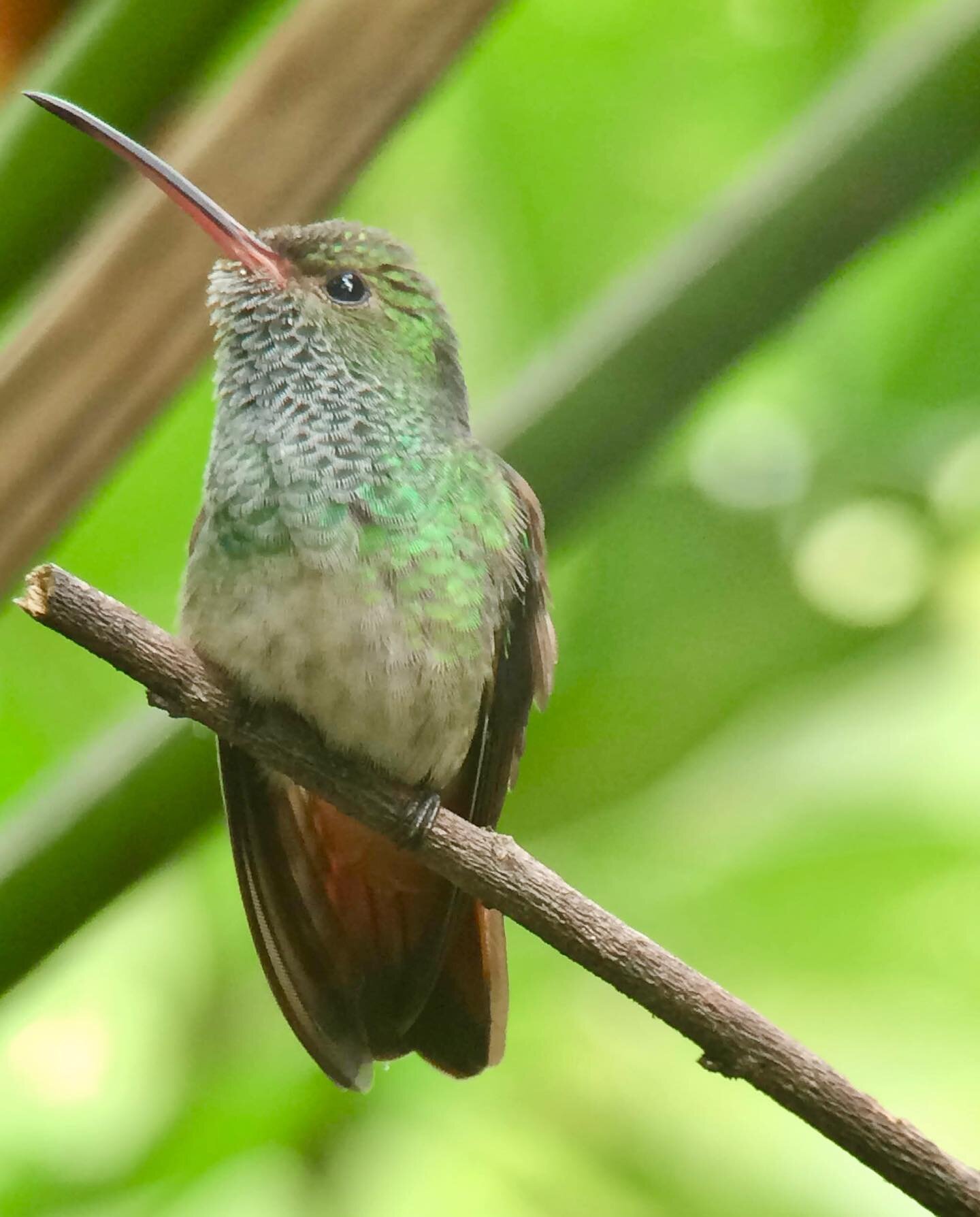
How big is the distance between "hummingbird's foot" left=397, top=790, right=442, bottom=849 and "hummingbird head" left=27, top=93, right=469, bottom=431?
0.47m

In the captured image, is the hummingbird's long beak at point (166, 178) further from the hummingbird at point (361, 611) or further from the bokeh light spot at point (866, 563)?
the bokeh light spot at point (866, 563)

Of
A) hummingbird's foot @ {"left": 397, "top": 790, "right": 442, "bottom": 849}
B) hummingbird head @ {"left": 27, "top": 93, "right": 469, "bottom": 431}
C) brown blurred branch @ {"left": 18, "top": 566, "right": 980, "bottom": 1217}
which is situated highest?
hummingbird head @ {"left": 27, "top": 93, "right": 469, "bottom": 431}

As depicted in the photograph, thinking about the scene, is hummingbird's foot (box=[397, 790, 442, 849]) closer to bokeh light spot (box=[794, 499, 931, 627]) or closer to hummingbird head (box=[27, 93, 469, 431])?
hummingbird head (box=[27, 93, 469, 431])

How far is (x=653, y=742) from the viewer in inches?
80.5

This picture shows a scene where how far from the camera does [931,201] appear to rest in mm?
1603

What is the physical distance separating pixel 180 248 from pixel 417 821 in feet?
2.06

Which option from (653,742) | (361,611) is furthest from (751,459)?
(361,611)

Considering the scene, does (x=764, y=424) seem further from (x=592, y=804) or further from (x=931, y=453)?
(x=592, y=804)

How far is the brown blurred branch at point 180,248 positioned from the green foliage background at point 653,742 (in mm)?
477

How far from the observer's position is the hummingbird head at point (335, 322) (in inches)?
66.4

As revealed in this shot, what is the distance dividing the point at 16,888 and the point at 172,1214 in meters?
0.82

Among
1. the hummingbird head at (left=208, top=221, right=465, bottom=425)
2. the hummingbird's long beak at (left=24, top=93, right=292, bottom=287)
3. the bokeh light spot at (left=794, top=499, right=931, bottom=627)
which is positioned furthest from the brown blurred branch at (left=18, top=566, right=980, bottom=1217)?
the bokeh light spot at (left=794, top=499, right=931, bottom=627)

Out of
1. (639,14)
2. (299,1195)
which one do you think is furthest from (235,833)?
(639,14)

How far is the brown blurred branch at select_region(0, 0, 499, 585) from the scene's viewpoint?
1.41 meters
